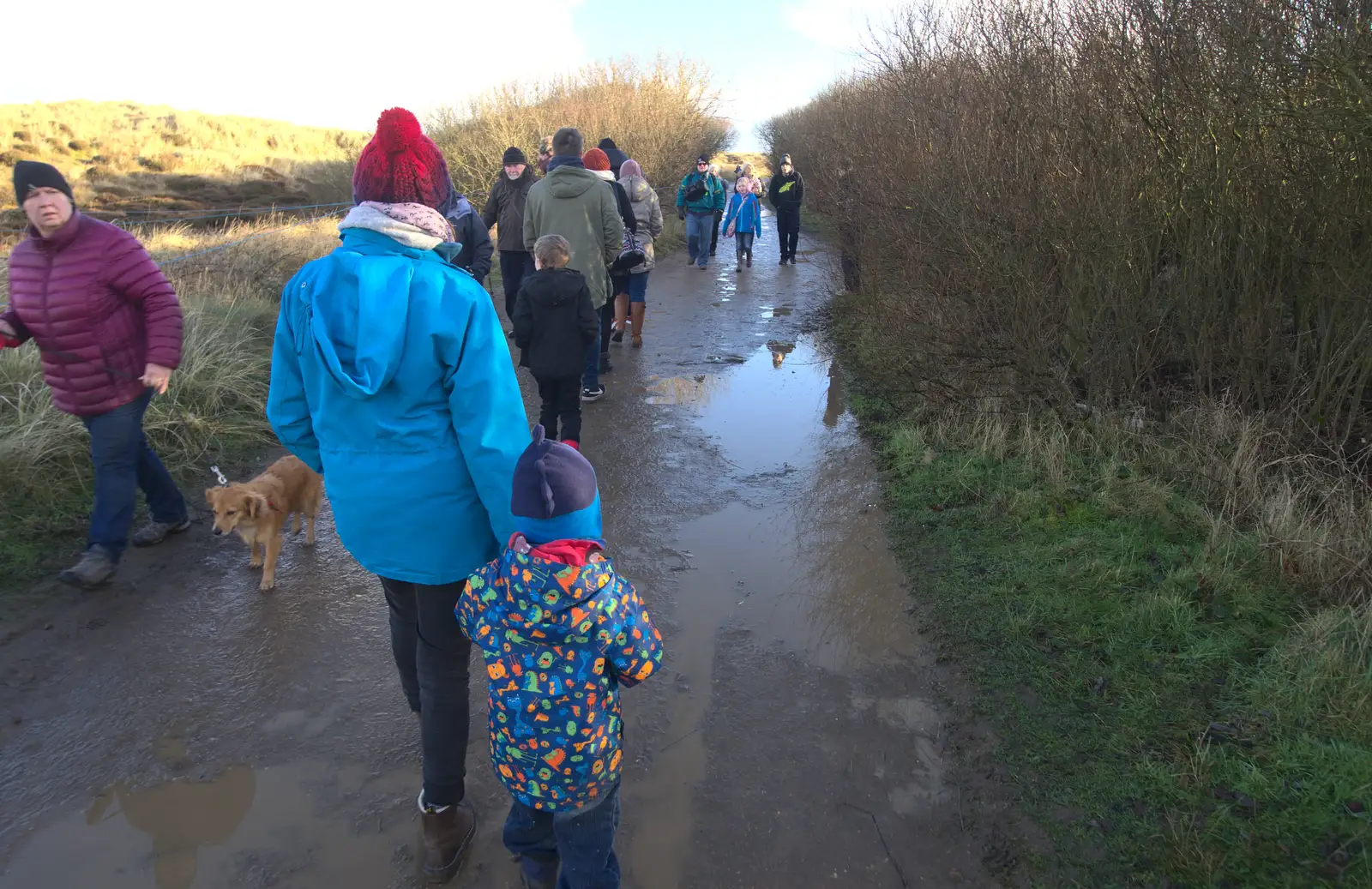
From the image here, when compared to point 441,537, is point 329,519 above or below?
below

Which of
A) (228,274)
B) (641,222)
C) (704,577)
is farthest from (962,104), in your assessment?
(228,274)

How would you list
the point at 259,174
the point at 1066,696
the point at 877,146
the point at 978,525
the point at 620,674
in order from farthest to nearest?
the point at 259,174 → the point at 877,146 → the point at 978,525 → the point at 1066,696 → the point at 620,674

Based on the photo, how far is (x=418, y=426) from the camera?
2.20 metres

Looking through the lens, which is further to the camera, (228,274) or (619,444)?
(228,274)

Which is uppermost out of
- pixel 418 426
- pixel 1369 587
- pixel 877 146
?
pixel 877 146

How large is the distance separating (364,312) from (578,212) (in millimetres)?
5021

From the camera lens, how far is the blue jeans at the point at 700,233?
14.5m

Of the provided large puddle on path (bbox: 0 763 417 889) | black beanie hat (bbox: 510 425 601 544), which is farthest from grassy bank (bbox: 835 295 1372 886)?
large puddle on path (bbox: 0 763 417 889)

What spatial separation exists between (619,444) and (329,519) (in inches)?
85.0

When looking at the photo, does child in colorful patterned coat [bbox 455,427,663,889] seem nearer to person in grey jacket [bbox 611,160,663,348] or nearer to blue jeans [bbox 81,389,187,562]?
blue jeans [bbox 81,389,187,562]

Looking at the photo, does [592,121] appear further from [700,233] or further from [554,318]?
[554,318]

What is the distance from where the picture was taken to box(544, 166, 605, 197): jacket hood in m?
6.79

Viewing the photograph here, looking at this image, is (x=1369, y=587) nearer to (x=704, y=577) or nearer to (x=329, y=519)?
(x=704, y=577)

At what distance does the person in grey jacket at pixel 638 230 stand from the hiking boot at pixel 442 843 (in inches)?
260
